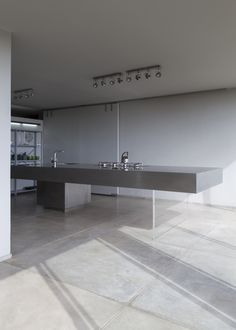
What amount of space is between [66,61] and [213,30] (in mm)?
1995

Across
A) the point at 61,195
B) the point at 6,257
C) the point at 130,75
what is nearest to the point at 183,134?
the point at 130,75

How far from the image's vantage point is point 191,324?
1.85 meters

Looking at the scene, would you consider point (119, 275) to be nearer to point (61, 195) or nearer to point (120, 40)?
point (120, 40)

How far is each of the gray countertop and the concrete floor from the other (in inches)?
28.1

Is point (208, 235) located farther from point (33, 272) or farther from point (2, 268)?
point (2, 268)

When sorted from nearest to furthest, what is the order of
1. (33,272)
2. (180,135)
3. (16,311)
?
1. (16,311)
2. (33,272)
3. (180,135)

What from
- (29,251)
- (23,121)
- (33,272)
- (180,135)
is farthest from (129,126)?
(33,272)

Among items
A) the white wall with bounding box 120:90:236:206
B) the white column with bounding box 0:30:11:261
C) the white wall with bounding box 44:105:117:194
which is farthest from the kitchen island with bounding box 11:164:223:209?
the white wall with bounding box 44:105:117:194

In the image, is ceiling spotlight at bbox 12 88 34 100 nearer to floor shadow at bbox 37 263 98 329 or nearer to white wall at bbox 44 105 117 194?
white wall at bbox 44 105 117 194

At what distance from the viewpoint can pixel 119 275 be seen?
8.52 ft

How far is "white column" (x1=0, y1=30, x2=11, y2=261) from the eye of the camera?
2883 millimetres

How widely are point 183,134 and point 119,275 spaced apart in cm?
417

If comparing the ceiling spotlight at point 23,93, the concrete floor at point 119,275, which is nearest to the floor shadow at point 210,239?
the concrete floor at point 119,275

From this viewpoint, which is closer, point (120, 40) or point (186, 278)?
point (186, 278)
